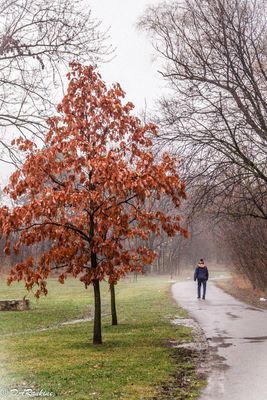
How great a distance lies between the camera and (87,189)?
41.0ft

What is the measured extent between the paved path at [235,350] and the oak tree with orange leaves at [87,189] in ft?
9.21

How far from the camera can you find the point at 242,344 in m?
13.0

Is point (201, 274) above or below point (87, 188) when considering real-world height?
below

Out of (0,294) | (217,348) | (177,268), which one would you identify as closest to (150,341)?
(217,348)

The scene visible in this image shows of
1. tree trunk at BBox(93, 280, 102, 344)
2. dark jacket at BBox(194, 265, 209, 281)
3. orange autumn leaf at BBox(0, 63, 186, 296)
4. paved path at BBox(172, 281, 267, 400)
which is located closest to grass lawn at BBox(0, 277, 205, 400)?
tree trunk at BBox(93, 280, 102, 344)

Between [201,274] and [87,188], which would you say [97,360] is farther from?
[201,274]

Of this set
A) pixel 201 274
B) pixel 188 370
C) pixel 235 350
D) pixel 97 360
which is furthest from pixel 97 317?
pixel 201 274

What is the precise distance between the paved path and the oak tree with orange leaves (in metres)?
2.81

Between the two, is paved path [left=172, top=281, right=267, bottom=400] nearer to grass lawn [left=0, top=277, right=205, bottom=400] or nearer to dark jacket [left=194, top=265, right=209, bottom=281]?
grass lawn [left=0, top=277, right=205, bottom=400]

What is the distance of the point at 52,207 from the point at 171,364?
12.5ft

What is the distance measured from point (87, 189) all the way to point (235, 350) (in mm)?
4555

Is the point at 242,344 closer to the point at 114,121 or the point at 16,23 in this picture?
the point at 114,121

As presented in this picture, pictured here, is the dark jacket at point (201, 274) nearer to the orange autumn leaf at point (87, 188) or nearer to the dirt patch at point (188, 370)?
the dirt patch at point (188, 370)

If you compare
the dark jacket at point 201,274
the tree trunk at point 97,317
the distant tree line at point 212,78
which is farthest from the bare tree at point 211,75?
the dark jacket at point 201,274
